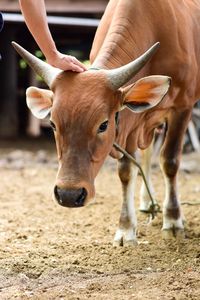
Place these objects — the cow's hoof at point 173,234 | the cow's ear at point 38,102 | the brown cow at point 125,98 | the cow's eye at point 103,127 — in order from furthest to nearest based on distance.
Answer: the cow's hoof at point 173,234 < the cow's ear at point 38,102 < the cow's eye at point 103,127 < the brown cow at point 125,98

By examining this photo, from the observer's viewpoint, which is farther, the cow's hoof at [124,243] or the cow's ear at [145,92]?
the cow's hoof at [124,243]

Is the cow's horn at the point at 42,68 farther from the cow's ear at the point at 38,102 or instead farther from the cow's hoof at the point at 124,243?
the cow's hoof at the point at 124,243

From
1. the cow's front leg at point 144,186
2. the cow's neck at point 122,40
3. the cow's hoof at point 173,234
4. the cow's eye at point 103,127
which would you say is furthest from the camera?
the cow's front leg at point 144,186

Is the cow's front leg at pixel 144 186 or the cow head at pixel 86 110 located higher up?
the cow head at pixel 86 110

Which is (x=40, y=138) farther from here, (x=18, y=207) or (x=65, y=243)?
(x=65, y=243)

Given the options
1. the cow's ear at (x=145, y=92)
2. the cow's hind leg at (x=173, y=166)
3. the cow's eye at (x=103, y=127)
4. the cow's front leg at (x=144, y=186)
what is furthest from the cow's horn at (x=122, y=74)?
the cow's front leg at (x=144, y=186)

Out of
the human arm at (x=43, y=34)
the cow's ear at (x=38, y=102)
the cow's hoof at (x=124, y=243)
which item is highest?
the human arm at (x=43, y=34)

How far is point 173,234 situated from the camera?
502 cm

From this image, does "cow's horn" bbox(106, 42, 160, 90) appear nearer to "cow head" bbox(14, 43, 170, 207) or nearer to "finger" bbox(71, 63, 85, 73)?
"cow head" bbox(14, 43, 170, 207)

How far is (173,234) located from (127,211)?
440 mm

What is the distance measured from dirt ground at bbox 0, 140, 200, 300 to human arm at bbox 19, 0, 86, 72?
3.99 ft

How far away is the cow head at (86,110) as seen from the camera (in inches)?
148

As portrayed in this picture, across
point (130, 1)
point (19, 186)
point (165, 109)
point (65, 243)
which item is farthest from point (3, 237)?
point (19, 186)

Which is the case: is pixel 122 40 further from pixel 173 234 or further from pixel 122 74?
pixel 173 234
